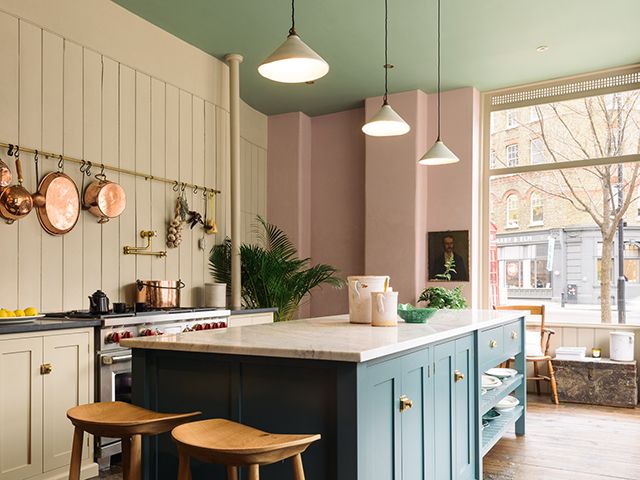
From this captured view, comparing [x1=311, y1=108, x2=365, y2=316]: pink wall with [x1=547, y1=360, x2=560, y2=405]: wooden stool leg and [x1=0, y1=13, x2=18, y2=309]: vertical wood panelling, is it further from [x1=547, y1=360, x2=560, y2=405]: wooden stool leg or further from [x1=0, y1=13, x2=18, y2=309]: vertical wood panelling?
[x1=0, y1=13, x2=18, y2=309]: vertical wood panelling

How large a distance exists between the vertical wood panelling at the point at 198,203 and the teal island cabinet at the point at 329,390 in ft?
8.06

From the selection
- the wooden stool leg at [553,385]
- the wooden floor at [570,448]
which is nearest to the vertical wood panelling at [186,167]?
the wooden floor at [570,448]

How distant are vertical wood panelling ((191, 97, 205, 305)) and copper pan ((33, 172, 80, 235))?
1.35 meters

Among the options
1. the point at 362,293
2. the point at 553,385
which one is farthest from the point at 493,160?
the point at 362,293

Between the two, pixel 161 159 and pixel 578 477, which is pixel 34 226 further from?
pixel 578 477

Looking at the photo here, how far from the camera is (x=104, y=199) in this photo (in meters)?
4.21

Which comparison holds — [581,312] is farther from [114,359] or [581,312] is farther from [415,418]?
[114,359]

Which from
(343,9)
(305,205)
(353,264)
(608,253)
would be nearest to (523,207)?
(608,253)

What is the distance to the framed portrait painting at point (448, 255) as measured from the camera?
20.5 feet

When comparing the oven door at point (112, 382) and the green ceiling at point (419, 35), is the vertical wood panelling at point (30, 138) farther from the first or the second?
the green ceiling at point (419, 35)

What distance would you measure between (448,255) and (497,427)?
2.67 metres

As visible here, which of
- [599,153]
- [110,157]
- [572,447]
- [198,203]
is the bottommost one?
[572,447]

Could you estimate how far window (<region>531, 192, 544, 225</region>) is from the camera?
630cm

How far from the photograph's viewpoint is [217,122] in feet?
18.4
